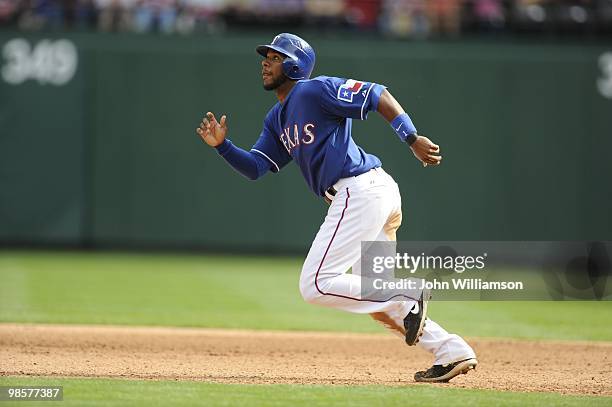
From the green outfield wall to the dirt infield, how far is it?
657 centimetres

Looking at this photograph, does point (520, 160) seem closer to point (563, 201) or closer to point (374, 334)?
point (563, 201)

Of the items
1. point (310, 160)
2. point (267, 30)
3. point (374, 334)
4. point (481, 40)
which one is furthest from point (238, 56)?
point (310, 160)

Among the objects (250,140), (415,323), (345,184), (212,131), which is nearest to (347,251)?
(345,184)

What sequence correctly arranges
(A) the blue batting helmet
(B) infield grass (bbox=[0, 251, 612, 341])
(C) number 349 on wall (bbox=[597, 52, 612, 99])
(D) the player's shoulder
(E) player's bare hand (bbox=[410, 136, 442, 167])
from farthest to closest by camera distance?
(C) number 349 on wall (bbox=[597, 52, 612, 99])
(B) infield grass (bbox=[0, 251, 612, 341])
(A) the blue batting helmet
(D) the player's shoulder
(E) player's bare hand (bbox=[410, 136, 442, 167])

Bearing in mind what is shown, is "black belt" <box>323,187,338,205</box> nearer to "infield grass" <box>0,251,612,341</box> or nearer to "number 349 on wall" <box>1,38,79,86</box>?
"infield grass" <box>0,251,612,341</box>

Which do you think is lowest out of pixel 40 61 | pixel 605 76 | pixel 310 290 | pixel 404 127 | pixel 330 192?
pixel 310 290

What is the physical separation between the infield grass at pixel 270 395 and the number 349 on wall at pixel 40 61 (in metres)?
10.4

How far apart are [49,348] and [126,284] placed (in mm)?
4854

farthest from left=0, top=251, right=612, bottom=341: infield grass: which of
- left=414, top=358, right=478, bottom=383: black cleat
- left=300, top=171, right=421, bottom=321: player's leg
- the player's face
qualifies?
the player's face

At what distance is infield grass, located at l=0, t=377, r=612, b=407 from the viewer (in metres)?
5.08

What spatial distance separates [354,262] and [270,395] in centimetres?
107

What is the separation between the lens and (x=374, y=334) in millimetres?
9281

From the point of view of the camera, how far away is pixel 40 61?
15.5 metres

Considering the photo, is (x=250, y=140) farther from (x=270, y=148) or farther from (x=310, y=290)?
(x=310, y=290)
